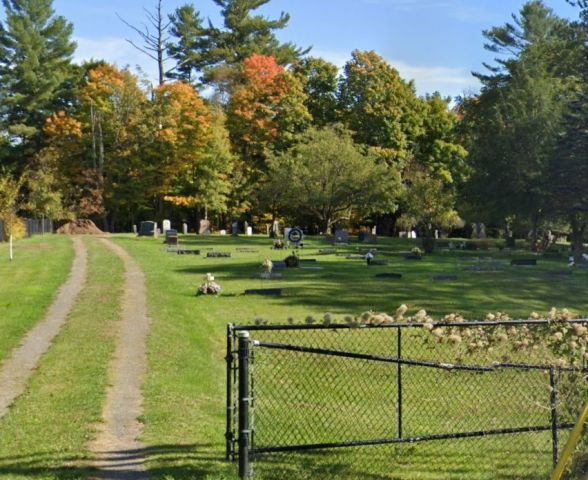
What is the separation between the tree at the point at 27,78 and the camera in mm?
68375

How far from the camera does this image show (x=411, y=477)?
7285 mm

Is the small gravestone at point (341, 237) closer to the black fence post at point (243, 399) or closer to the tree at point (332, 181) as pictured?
the tree at point (332, 181)

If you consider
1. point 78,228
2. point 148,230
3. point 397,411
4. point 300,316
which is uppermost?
point 78,228

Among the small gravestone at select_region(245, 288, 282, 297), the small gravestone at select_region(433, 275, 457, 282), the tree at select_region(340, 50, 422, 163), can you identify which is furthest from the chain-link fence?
the tree at select_region(340, 50, 422, 163)

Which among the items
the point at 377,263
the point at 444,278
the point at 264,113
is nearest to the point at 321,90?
the point at 264,113

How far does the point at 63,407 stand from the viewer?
30.6ft

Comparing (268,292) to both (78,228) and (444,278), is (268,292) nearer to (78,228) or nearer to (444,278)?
(444,278)

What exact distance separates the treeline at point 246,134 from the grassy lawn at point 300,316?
1555 centimetres

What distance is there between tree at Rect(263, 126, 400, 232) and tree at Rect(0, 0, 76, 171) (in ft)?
83.0

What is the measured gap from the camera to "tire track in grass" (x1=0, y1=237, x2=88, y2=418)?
1046 centimetres

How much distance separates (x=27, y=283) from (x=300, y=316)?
10550 millimetres

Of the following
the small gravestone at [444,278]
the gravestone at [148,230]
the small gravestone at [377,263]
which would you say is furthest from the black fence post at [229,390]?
the gravestone at [148,230]

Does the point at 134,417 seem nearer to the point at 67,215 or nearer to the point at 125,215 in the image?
the point at 67,215

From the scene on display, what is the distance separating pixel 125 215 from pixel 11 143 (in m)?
13.0
